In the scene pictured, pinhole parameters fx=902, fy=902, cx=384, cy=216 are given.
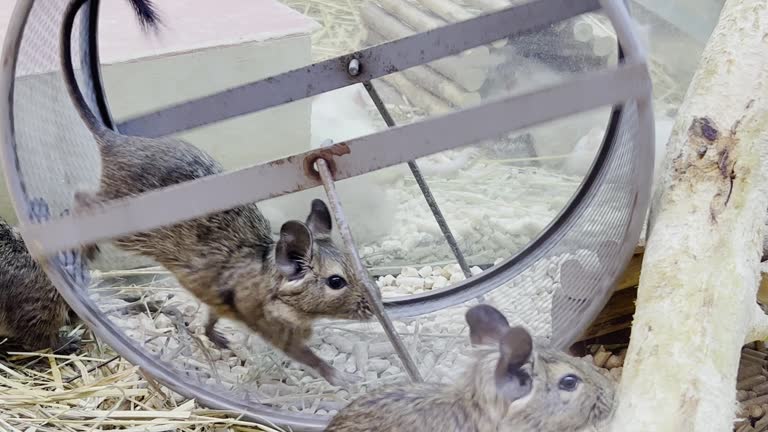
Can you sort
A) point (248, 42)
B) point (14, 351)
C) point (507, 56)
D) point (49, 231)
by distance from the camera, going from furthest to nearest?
point (507, 56)
point (248, 42)
point (14, 351)
point (49, 231)

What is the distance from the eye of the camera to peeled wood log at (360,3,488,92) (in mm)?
4582

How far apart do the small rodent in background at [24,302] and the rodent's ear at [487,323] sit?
1834 mm

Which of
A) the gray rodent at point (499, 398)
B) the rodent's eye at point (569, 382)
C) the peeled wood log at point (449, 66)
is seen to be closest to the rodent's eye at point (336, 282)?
the gray rodent at point (499, 398)

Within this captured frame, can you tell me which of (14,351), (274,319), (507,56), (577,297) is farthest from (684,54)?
(14,351)

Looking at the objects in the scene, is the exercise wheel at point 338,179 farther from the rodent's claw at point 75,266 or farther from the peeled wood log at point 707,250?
the peeled wood log at point 707,250

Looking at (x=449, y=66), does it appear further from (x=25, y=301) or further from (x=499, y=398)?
(x=499, y=398)

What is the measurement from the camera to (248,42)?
4145mm

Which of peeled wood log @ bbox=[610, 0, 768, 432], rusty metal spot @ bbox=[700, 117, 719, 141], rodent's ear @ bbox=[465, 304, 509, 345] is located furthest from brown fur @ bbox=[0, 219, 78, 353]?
rusty metal spot @ bbox=[700, 117, 719, 141]

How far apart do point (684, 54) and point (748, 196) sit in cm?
267

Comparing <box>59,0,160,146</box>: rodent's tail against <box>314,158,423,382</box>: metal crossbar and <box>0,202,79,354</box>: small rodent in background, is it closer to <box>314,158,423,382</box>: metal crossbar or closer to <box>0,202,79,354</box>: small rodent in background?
<box>0,202,79,354</box>: small rodent in background

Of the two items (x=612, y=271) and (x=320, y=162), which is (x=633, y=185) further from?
(x=320, y=162)

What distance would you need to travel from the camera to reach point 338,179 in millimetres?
2449

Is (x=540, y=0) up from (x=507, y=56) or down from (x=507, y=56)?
up

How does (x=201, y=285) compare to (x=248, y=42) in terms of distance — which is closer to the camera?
(x=201, y=285)
